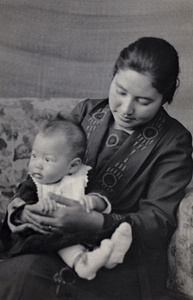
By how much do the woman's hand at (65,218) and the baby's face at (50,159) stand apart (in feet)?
0.15

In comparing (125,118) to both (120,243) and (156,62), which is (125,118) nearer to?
(156,62)

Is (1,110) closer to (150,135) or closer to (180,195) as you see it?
(150,135)

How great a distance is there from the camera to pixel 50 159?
1012 millimetres

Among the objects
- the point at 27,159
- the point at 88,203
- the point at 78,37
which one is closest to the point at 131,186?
the point at 88,203

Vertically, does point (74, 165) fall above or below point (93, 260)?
above

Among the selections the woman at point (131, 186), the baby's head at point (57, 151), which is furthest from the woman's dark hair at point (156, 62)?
the baby's head at point (57, 151)

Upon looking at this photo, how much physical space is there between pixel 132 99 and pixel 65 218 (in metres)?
0.30

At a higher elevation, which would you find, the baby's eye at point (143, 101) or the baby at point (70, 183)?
the baby's eye at point (143, 101)

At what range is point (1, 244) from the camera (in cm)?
108

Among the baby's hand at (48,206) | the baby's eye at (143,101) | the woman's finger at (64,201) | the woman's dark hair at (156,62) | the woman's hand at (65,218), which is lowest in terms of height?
the woman's hand at (65,218)

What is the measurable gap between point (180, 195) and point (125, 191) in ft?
0.41

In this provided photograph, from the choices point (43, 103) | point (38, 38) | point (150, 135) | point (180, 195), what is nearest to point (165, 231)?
point (180, 195)

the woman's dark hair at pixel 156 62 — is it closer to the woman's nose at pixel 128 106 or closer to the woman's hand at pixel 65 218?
the woman's nose at pixel 128 106

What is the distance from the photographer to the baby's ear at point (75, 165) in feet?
3.37
